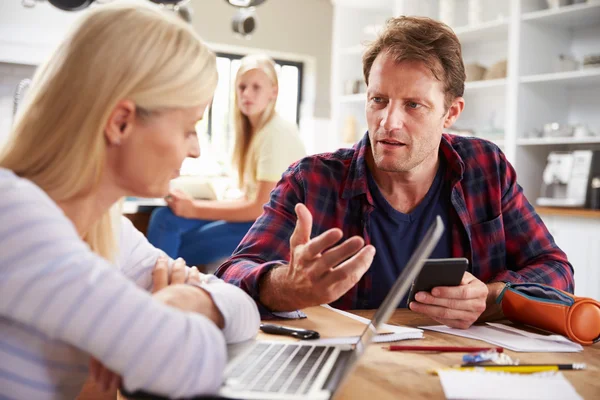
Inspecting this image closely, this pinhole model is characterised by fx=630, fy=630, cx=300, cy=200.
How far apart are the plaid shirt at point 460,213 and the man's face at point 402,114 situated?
8 centimetres

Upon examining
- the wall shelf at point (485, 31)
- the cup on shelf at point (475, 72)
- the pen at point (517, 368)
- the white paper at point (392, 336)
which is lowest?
the white paper at point (392, 336)

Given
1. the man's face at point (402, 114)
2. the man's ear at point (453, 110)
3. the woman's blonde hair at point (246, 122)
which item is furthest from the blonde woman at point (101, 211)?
the woman's blonde hair at point (246, 122)

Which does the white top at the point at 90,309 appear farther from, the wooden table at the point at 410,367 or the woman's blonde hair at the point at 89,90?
the wooden table at the point at 410,367

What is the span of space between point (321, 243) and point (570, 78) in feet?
11.5

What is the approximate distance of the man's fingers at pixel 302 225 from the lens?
106 cm

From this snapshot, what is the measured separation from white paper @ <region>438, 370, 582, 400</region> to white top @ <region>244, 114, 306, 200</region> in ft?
6.93

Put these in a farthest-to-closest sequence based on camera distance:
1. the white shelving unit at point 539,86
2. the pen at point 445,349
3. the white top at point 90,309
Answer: the white shelving unit at point 539,86
the pen at point 445,349
the white top at point 90,309

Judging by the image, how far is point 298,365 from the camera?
841 millimetres

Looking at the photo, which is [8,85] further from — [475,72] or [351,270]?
[351,270]

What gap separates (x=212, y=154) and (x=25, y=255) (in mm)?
5670

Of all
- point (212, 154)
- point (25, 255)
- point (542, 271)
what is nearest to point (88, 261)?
point (25, 255)

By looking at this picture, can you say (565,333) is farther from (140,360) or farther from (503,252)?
(140,360)

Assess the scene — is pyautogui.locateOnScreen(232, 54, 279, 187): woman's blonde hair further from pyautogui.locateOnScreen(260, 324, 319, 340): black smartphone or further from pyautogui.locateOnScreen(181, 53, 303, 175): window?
pyautogui.locateOnScreen(181, 53, 303, 175): window

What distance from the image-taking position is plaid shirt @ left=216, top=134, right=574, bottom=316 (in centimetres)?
157
